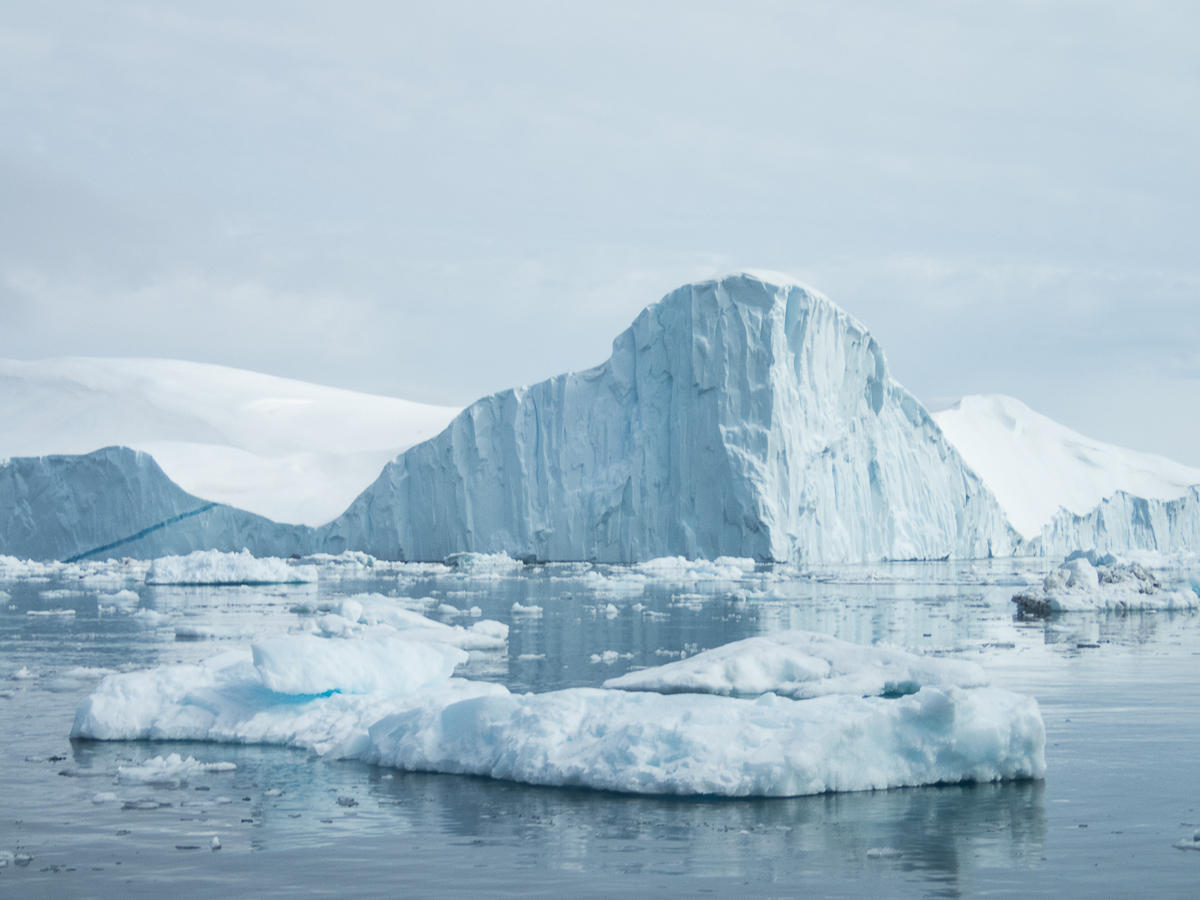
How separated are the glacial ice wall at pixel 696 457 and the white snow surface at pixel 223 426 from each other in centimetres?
411

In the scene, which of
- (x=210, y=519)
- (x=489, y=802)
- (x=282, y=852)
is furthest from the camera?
(x=210, y=519)

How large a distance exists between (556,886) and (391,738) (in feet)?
10.4

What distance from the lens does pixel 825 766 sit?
750cm

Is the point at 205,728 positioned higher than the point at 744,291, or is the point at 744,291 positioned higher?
the point at 744,291

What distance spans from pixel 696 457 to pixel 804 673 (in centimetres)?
2932

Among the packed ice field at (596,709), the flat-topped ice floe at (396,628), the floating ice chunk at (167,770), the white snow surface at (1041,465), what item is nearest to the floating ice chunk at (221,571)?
the packed ice field at (596,709)

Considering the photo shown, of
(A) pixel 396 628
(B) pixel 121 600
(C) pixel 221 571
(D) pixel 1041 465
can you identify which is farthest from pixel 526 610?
(D) pixel 1041 465

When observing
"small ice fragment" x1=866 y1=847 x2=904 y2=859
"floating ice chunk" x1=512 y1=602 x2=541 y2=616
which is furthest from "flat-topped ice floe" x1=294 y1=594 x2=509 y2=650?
"small ice fragment" x1=866 y1=847 x2=904 y2=859

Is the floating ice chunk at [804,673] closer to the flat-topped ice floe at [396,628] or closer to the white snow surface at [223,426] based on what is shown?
the flat-topped ice floe at [396,628]

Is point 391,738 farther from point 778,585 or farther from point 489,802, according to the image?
point 778,585

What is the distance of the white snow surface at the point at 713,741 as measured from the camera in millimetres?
7480

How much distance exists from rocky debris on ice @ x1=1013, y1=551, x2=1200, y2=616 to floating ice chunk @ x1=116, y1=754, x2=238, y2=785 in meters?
17.3

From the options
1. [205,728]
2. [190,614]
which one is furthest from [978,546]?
[205,728]

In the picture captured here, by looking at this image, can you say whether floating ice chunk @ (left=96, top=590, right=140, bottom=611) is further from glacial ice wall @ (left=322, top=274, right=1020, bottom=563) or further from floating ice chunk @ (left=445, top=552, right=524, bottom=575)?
glacial ice wall @ (left=322, top=274, right=1020, bottom=563)
